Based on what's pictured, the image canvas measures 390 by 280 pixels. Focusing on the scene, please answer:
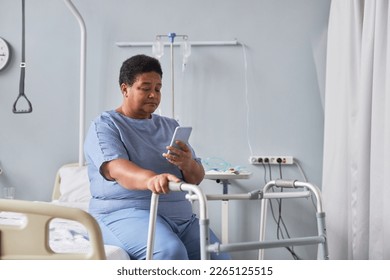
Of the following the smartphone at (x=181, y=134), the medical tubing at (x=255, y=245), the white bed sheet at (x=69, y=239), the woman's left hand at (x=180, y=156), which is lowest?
the white bed sheet at (x=69, y=239)

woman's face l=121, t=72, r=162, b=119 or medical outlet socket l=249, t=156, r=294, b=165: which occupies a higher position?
woman's face l=121, t=72, r=162, b=119

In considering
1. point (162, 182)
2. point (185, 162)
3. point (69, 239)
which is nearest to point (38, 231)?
point (162, 182)

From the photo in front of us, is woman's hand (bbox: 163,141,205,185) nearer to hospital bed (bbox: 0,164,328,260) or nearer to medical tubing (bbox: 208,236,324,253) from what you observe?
hospital bed (bbox: 0,164,328,260)

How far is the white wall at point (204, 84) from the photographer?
3330 millimetres

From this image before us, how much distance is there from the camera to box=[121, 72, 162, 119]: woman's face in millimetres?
1983

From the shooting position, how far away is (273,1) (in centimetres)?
336

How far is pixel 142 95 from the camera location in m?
1.98

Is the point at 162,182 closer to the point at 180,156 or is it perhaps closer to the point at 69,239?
the point at 180,156

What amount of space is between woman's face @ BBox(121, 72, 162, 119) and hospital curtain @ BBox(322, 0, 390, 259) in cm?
102

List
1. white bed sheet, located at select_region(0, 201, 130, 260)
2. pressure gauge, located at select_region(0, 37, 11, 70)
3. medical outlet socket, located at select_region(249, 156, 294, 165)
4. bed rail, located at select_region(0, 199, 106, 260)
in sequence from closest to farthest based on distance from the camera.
Answer: 1. bed rail, located at select_region(0, 199, 106, 260)
2. white bed sheet, located at select_region(0, 201, 130, 260)
3. medical outlet socket, located at select_region(249, 156, 294, 165)
4. pressure gauge, located at select_region(0, 37, 11, 70)

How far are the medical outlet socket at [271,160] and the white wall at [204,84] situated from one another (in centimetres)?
5

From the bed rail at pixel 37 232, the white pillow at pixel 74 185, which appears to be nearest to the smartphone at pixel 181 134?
the bed rail at pixel 37 232

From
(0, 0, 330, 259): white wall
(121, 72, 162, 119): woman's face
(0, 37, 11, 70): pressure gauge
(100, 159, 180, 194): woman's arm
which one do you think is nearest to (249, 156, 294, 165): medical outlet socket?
(0, 0, 330, 259): white wall

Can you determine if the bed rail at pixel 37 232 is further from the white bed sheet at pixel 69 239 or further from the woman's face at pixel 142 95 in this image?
the woman's face at pixel 142 95
